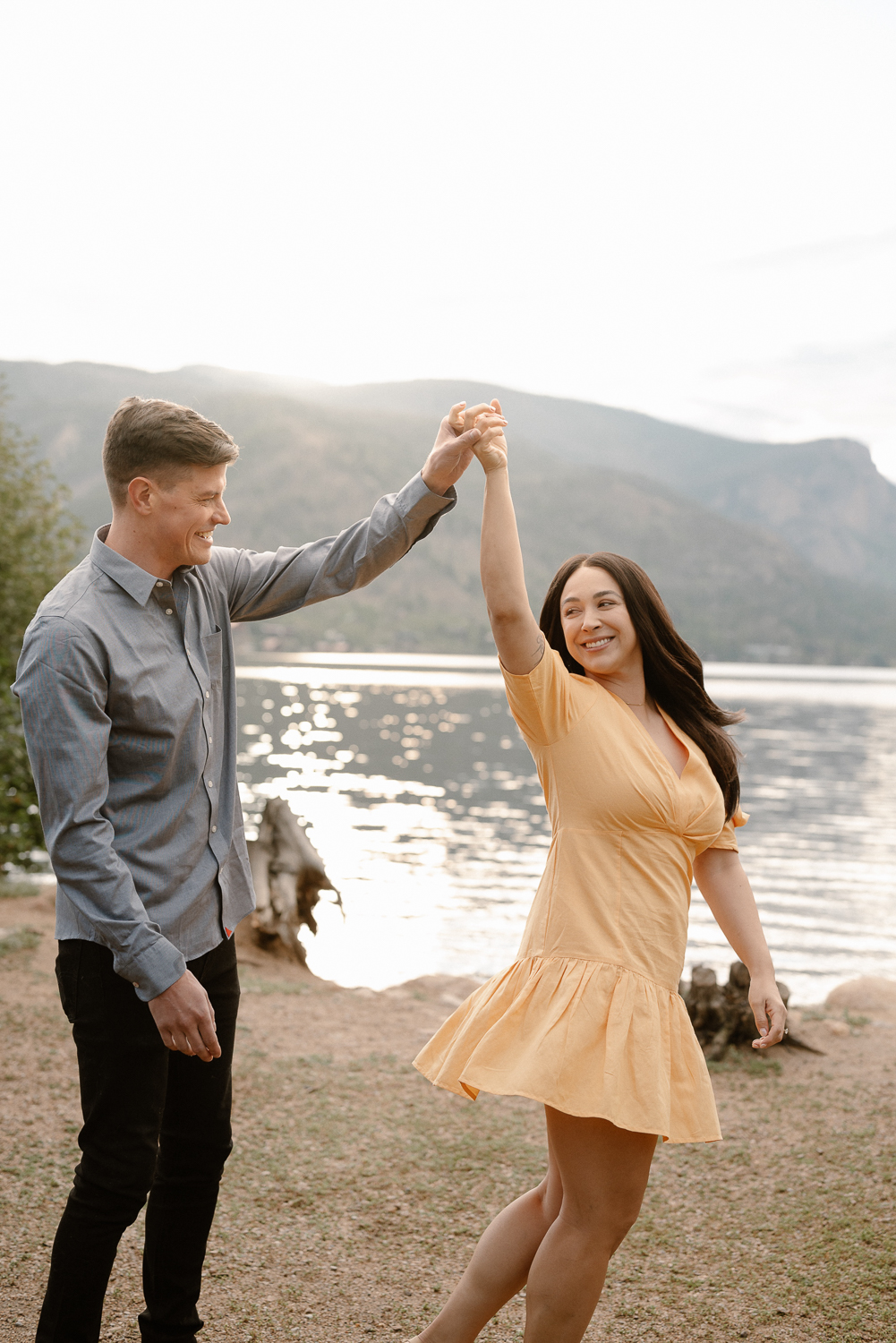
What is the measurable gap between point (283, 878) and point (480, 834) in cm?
1514

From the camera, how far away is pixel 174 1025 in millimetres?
2246

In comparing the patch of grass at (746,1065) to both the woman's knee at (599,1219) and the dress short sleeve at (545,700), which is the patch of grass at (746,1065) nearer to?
the woman's knee at (599,1219)

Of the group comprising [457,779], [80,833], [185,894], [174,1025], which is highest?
[80,833]

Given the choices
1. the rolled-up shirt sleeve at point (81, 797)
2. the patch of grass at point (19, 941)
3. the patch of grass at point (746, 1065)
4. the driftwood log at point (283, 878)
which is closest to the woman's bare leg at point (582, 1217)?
the rolled-up shirt sleeve at point (81, 797)

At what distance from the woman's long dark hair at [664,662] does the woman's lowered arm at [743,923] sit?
0.45ft

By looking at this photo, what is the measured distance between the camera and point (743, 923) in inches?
107

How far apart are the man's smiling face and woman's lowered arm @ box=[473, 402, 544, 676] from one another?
2.01 feet

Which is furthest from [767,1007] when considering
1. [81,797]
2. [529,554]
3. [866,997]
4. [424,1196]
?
[529,554]

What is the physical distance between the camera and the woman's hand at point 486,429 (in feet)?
8.30

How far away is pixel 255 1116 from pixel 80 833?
3265 mm

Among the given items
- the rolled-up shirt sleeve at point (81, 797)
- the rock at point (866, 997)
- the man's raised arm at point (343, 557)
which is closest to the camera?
the rolled-up shirt sleeve at point (81, 797)

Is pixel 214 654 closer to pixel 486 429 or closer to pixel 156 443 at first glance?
pixel 156 443

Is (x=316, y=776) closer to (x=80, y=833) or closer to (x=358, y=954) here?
(x=358, y=954)

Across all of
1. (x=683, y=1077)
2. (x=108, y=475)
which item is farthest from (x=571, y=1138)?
(x=108, y=475)
